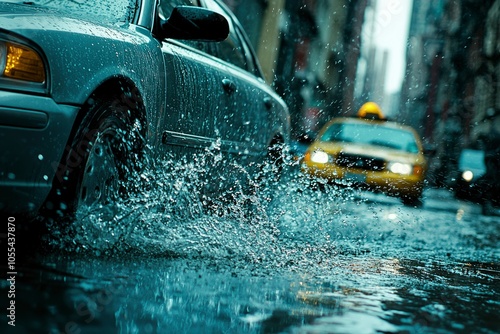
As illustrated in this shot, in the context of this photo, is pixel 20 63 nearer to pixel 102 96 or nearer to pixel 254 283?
pixel 102 96

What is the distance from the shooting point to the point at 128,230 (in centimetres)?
441

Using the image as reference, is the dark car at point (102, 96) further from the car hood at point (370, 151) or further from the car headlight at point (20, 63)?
the car hood at point (370, 151)

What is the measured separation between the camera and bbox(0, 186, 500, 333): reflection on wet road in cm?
289

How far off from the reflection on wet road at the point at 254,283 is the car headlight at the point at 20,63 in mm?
740

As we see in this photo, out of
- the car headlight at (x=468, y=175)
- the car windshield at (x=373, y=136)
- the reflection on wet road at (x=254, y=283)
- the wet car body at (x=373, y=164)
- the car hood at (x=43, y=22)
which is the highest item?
the car headlight at (x=468, y=175)

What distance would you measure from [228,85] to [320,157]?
7.97 meters

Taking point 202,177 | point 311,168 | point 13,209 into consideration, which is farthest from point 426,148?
point 13,209

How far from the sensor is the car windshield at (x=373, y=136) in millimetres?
14117

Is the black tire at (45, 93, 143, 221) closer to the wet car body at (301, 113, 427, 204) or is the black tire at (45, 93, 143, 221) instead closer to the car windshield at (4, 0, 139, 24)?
the car windshield at (4, 0, 139, 24)

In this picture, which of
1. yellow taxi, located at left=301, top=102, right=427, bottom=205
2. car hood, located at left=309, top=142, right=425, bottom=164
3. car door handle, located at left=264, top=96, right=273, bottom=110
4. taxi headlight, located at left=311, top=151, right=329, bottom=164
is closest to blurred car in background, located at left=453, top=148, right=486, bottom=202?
yellow taxi, located at left=301, top=102, right=427, bottom=205

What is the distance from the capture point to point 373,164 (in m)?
13.3

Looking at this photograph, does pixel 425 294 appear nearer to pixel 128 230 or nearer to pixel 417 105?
pixel 128 230

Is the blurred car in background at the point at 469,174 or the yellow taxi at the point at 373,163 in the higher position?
the blurred car in background at the point at 469,174

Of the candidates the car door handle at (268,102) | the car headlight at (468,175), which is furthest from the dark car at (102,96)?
the car headlight at (468,175)
